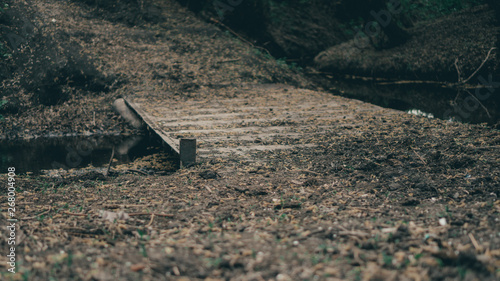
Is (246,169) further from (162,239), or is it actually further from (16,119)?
(16,119)

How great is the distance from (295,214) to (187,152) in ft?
5.61

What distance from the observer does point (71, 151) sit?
6.45 m

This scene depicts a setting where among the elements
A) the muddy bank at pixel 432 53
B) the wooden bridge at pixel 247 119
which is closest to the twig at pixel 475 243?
the wooden bridge at pixel 247 119

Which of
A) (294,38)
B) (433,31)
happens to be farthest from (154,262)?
(433,31)

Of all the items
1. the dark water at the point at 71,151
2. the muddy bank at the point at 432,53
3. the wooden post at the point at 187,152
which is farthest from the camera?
the muddy bank at the point at 432,53

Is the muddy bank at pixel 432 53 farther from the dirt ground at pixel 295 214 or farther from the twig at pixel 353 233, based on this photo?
the twig at pixel 353 233

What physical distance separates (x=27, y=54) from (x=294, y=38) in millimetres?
8268

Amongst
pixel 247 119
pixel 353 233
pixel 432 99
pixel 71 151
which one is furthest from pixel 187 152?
pixel 432 99

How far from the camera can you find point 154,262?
227cm

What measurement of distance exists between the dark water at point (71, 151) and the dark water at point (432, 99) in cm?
552

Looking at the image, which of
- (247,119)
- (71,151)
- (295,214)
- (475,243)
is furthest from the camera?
(247,119)

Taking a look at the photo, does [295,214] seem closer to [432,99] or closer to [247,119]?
[247,119]

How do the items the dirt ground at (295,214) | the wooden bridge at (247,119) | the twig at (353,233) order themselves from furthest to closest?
the wooden bridge at (247,119) → the twig at (353,233) → the dirt ground at (295,214)

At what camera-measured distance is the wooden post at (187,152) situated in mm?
4523
